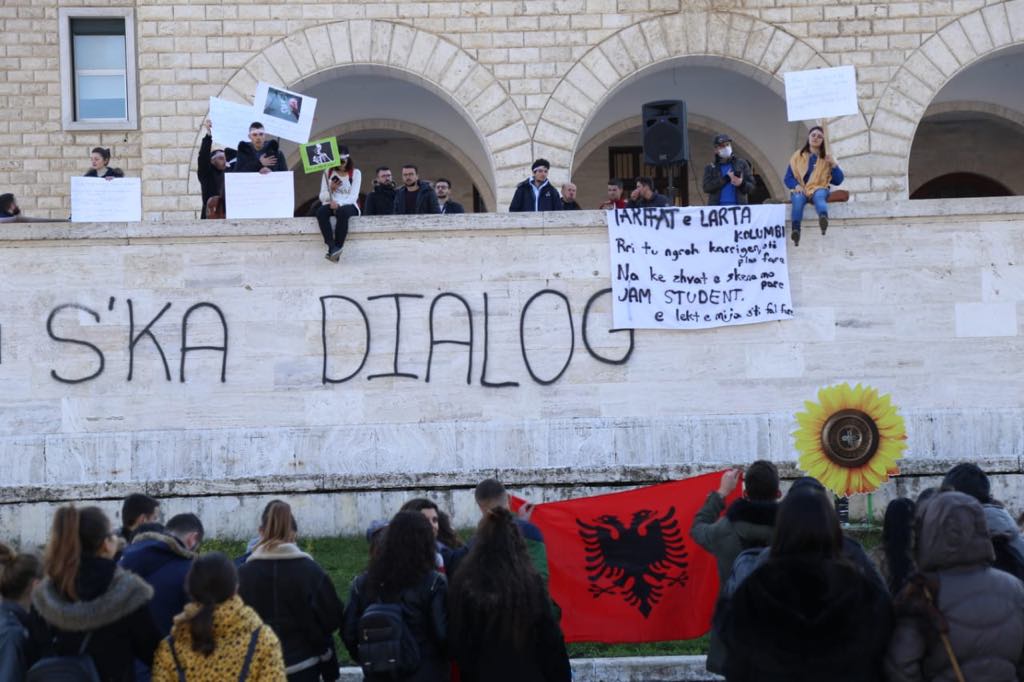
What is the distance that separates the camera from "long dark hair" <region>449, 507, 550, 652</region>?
260 inches

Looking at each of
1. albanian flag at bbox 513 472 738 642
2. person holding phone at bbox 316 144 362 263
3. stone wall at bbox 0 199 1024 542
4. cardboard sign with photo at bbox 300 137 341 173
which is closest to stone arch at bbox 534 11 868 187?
person holding phone at bbox 316 144 362 263

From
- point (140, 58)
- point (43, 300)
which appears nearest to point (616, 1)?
point (140, 58)

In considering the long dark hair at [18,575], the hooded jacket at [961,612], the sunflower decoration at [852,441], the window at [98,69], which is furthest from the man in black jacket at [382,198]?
the hooded jacket at [961,612]

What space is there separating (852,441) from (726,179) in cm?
463

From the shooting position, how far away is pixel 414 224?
43.9ft

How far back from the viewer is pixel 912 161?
25047mm

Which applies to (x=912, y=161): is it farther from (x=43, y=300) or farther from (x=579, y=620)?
(x=579, y=620)

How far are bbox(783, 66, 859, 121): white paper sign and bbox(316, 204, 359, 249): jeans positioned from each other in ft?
14.1

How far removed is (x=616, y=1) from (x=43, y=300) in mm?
8977

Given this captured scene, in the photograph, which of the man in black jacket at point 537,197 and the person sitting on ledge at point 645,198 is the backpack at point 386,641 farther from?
the man in black jacket at point 537,197

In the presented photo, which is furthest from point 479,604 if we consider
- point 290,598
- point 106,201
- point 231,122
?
point 231,122

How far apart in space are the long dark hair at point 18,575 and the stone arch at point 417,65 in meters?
13.0

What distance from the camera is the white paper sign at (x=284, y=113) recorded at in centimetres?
1459

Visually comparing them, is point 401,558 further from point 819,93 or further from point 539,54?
point 539,54
